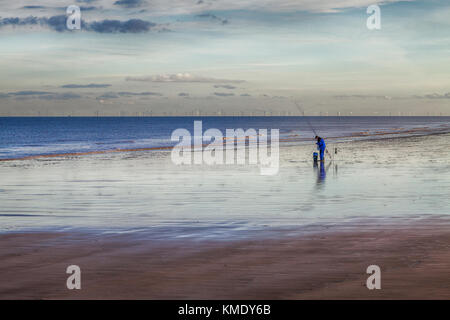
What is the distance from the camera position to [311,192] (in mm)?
16969

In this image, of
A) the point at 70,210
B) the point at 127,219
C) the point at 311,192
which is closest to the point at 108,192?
the point at 70,210

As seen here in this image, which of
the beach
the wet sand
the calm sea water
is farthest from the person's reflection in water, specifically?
the wet sand

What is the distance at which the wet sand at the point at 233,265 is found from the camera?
6.94 metres

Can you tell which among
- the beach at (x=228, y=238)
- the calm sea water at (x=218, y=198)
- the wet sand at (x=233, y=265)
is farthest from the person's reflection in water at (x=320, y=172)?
the wet sand at (x=233, y=265)

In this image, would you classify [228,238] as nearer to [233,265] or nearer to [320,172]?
[233,265]

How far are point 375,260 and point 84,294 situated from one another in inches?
176

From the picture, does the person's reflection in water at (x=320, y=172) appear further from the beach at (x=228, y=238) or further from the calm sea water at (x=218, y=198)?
the beach at (x=228, y=238)

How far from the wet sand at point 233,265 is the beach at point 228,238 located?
0.02 meters

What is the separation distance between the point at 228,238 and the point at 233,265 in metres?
1.99

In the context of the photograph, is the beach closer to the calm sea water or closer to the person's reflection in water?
the calm sea water

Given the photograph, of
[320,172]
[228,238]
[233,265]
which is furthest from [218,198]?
[320,172]

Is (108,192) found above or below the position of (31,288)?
above

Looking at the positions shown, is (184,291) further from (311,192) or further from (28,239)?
(311,192)
